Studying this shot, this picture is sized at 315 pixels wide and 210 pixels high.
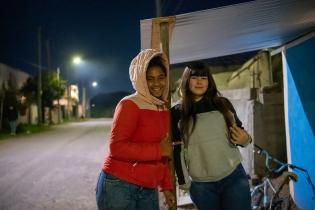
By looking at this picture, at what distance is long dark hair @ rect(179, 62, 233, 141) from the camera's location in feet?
10.1

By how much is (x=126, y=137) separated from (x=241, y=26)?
8.31 feet

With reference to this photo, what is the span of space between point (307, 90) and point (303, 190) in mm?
1488

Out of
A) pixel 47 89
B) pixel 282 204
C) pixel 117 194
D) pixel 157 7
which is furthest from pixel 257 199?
pixel 47 89

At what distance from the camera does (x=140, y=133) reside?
254 centimetres

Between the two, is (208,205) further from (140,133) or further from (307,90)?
(307,90)

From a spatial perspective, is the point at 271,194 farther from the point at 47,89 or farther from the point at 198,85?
the point at 47,89

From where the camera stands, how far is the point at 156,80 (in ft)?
8.90

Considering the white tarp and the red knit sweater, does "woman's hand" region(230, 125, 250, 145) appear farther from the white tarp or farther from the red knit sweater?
the white tarp

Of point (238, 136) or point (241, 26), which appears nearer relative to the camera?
point (238, 136)

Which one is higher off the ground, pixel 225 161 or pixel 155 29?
pixel 155 29

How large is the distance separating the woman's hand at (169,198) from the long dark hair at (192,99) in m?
0.50

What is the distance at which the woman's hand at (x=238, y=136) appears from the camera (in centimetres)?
299

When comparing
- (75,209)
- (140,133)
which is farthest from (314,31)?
(75,209)

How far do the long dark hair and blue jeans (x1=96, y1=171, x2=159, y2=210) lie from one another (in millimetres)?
746
